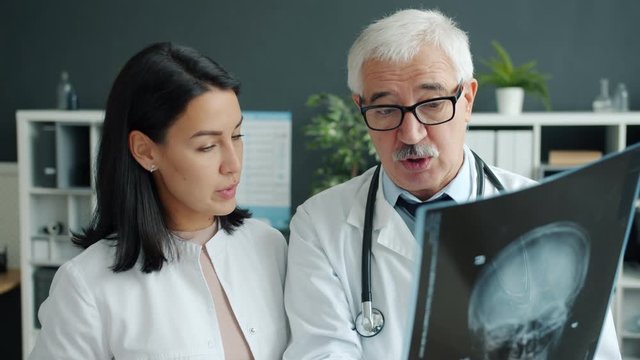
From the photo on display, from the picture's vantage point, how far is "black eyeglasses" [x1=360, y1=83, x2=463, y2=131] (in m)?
1.25

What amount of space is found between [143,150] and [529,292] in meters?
0.81

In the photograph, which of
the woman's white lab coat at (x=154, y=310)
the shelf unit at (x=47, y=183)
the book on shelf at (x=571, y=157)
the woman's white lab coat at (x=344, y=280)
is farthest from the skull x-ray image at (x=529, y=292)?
the shelf unit at (x=47, y=183)

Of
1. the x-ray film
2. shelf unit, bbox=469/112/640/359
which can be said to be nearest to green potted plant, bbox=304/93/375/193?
shelf unit, bbox=469/112/640/359

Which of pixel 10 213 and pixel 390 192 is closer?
pixel 390 192

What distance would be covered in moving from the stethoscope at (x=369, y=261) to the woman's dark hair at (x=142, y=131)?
36cm

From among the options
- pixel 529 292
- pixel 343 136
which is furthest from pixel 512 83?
pixel 529 292

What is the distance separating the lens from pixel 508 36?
11.7 ft

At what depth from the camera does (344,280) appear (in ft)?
4.33

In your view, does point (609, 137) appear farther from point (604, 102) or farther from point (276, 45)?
point (276, 45)

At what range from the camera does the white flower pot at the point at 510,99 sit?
3.23 m

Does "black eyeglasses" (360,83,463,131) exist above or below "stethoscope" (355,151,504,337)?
above

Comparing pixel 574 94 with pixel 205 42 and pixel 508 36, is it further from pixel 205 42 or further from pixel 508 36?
pixel 205 42

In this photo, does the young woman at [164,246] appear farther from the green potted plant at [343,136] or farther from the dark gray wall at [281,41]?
the dark gray wall at [281,41]

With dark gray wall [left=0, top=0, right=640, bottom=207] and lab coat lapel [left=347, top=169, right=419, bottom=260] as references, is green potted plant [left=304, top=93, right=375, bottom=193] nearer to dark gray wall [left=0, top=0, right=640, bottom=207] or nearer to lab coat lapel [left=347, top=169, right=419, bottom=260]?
dark gray wall [left=0, top=0, right=640, bottom=207]
